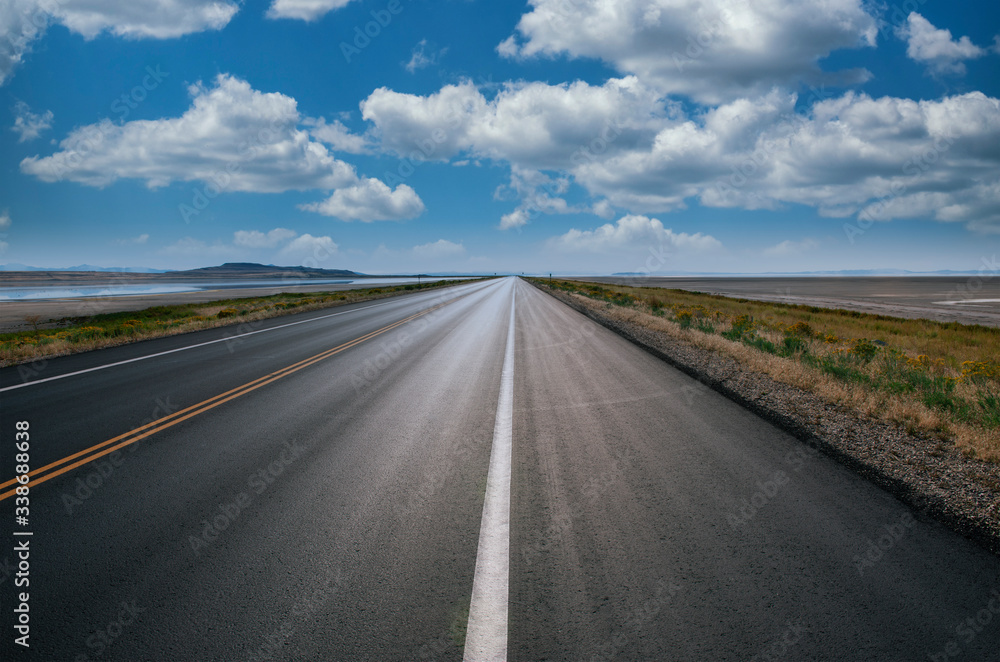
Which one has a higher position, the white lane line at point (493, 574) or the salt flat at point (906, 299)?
the salt flat at point (906, 299)

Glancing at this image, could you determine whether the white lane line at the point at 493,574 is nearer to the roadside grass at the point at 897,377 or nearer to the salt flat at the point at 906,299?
the roadside grass at the point at 897,377

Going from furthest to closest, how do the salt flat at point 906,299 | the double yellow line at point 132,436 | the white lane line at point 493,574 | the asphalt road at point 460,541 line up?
the salt flat at point 906,299
the double yellow line at point 132,436
the asphalt road at point 460,541
the white lane line at point 493,574

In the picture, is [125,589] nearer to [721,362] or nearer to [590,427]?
[590,427]

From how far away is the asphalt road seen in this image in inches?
101

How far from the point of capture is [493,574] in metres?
3.03

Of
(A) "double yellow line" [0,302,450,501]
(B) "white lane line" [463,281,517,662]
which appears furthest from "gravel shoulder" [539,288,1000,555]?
(A) "double yellow line" [0,302,450,501]

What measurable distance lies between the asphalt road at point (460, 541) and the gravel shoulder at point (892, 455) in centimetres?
22

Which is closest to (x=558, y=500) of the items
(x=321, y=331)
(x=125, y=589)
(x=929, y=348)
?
(x=125, y=589)

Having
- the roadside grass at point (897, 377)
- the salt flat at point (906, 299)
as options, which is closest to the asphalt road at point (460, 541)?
the roadside grass at point (897, 377)

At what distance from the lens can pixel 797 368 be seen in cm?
892

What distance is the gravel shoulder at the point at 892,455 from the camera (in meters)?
3.90

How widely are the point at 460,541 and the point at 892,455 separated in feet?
15.5

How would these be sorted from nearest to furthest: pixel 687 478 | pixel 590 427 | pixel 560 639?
1. pixel 560 639
2. pixel 687 478
3. pixel 590 427

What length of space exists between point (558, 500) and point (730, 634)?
1.70 metres
